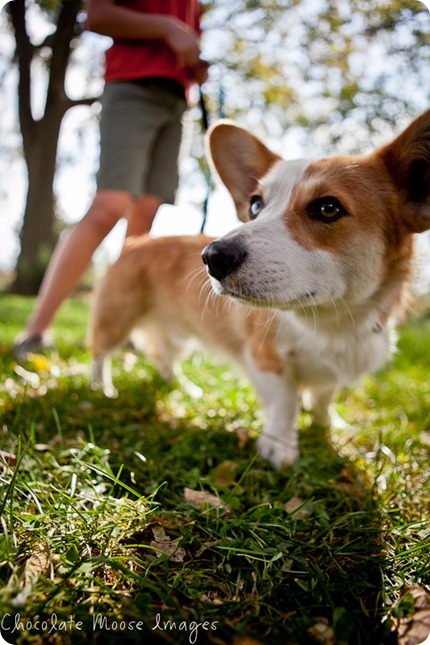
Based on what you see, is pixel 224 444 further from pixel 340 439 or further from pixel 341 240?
pixel 341 240

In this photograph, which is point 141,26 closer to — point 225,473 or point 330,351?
point 330,351

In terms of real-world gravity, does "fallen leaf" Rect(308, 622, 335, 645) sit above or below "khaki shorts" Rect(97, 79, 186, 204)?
below

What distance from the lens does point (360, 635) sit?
0.90m

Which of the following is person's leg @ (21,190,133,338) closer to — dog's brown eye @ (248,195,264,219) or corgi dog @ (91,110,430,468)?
corgi dog @ (91,110,430,468)

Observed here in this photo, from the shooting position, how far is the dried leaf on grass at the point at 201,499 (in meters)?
1.33

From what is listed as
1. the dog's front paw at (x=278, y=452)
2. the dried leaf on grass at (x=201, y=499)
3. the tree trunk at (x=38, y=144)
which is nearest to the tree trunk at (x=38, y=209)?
the tree trunk at (x=38, y=144)

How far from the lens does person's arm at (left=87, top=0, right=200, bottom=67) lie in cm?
251

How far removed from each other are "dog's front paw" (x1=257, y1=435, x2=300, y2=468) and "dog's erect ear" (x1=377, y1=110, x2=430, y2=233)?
1.02 m

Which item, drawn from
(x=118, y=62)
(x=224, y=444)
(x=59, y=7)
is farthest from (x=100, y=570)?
(x=59, y=7)

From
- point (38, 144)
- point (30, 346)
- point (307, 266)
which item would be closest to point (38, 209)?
point (38, 144)

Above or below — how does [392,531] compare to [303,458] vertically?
above

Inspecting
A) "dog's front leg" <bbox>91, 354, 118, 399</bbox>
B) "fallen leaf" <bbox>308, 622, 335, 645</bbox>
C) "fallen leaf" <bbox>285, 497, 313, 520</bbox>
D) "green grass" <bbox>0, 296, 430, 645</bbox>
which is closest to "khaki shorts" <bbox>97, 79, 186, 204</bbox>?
"dog's front leg" <bbox>91, 354, 118, 399</bbox>

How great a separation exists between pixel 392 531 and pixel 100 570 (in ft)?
2.54

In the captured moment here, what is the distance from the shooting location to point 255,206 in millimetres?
1900
